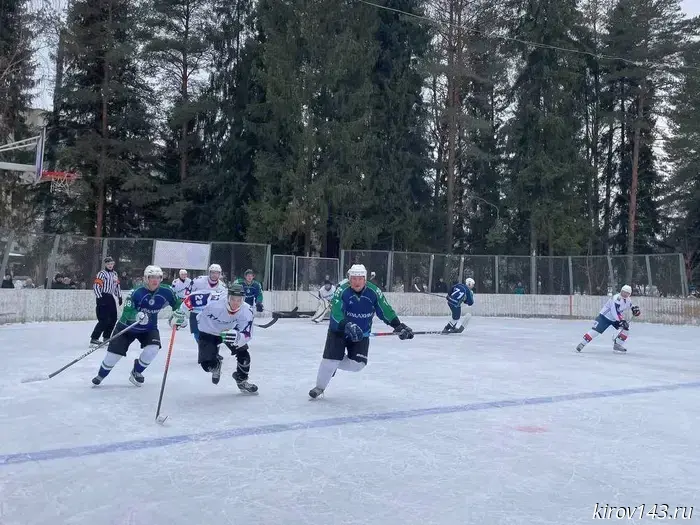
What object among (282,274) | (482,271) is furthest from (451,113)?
(282,274)

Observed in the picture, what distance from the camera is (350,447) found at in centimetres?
493

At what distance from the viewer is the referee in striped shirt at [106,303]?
11258 millimetres

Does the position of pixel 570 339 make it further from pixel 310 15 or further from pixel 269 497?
pixel 310 15

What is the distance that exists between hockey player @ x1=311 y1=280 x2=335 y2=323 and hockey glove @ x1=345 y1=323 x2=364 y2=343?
11.4m

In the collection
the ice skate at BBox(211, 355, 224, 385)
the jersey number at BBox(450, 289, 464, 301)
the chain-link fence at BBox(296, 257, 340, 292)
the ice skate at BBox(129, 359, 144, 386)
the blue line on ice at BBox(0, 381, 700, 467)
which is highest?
the chain-link fence at BBox(296, 257, 340, 292)

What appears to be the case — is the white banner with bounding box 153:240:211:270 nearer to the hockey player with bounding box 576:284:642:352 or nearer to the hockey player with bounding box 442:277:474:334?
the hockey player with bounding box 442:277:474:334

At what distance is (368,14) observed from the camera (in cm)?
3159

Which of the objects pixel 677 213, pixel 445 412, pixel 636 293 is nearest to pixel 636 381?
pixel 445 412

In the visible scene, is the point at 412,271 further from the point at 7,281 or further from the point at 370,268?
the point at 7,281

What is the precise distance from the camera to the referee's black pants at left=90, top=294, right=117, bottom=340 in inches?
443

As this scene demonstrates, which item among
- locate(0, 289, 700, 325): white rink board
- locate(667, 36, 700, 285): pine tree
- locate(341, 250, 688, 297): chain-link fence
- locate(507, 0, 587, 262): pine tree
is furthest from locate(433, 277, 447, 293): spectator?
locate(667, 36, 700, 285): pine tree

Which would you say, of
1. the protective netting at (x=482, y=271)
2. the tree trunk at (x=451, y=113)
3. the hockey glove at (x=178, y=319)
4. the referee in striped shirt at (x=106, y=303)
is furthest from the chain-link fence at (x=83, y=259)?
the tree trunk at (x=451, y=113)

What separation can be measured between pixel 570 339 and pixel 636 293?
8.23 meters

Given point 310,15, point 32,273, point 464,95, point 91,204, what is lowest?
point 32,273
